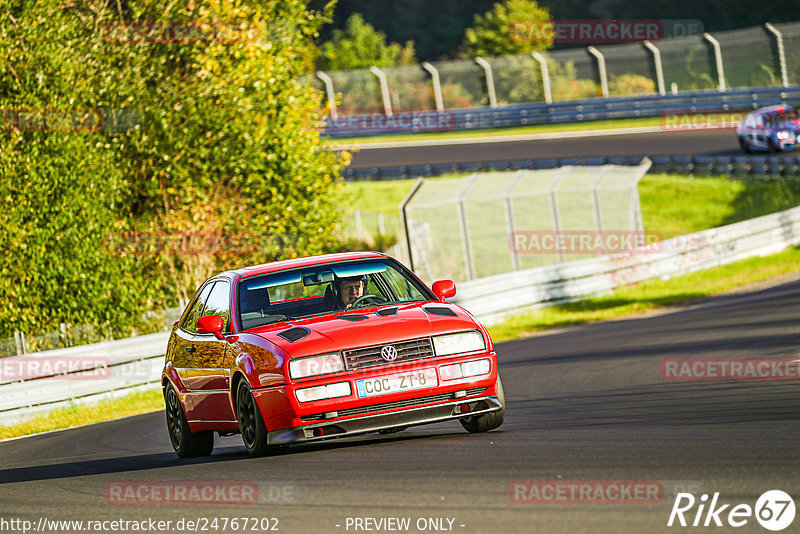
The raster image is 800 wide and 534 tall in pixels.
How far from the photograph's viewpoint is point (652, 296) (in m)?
23.8

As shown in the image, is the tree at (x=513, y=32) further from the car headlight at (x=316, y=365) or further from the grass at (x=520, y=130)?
the car headlight at (x=316, y=365)

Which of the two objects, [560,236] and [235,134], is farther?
[560,236]

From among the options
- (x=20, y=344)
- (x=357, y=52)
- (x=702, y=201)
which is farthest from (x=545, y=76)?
(x=20, y=344)

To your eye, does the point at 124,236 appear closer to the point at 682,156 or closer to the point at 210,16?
the point at 210,16

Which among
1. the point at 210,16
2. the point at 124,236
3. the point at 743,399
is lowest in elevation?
the point at 124,236

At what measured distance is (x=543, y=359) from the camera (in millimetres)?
15727

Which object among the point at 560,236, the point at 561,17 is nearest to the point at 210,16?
the point at 560,236

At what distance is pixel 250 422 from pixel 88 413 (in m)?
7.74

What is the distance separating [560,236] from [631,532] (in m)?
20.6

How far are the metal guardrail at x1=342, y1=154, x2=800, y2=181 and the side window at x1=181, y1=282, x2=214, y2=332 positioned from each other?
27.2 m

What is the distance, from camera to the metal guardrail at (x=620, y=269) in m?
22.0

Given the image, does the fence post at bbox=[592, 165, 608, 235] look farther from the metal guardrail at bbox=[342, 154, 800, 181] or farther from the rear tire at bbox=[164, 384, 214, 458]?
the rear tire at bbox=[164, 384, 214, 458]

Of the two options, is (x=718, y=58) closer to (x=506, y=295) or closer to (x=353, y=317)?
(x=506, y=295)

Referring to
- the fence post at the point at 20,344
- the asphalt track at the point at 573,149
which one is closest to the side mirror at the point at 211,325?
the fence post at the point at 20,344
